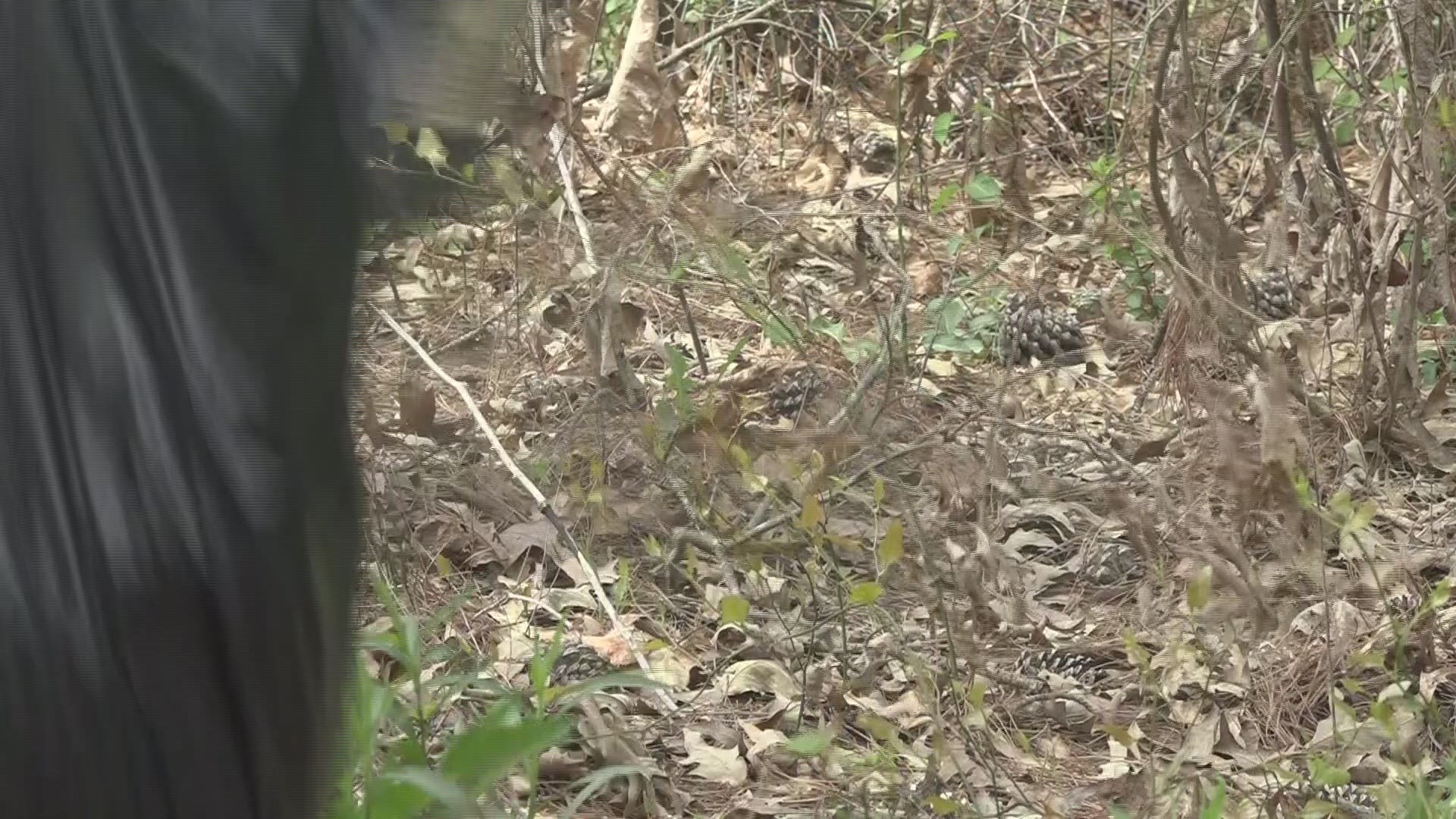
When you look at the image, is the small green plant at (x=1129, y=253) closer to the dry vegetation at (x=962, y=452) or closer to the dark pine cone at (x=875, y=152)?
the dry vegetation at (x=962, y=452)

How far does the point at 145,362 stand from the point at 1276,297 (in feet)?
12.1

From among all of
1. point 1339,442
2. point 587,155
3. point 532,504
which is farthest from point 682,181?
point 1339,442

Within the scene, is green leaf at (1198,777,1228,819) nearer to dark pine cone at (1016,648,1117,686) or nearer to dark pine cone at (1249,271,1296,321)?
dark pine cone at (1016,648,1117,686)

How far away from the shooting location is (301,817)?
121 centimetres

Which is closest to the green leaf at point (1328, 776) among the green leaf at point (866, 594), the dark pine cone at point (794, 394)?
the green leaf at point (866, 594)

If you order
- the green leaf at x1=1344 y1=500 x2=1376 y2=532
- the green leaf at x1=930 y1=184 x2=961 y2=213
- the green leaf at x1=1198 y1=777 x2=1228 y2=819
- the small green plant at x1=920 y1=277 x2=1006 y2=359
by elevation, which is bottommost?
the green leaf at x1=1198 y1=777 x2=1228 y2=819

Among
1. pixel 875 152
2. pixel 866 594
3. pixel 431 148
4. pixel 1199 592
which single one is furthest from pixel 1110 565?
pixel 875 152

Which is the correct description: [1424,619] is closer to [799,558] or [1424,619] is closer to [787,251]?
[799,558]

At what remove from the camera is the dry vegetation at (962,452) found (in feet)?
8.82

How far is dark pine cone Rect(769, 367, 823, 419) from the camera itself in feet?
12.6

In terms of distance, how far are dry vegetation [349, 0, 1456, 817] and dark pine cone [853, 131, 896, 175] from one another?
52cm

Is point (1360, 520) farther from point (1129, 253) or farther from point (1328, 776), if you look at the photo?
point (1129, 253)

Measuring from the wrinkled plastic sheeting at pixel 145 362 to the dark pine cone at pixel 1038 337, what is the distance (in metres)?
3.34

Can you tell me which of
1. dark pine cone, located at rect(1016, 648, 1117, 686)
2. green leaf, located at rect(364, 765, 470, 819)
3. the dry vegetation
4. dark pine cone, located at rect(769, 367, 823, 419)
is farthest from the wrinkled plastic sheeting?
dark pine cone, located at rect(769, 367, 823, 419)
